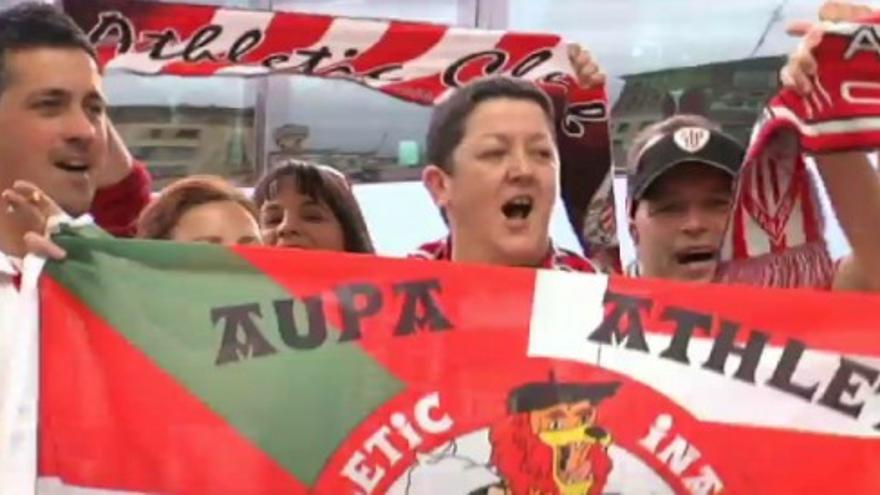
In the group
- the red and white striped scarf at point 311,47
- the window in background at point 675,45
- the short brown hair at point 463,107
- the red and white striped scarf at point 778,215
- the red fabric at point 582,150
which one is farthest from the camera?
the window in background at point 675,45

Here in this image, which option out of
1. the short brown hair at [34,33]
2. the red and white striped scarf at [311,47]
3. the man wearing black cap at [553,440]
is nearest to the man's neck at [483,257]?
the man wearing black cap at [553,440]

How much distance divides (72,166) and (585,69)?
1.13m

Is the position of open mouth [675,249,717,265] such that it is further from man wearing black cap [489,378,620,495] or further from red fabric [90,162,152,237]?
red fabric [90,162,152,237]

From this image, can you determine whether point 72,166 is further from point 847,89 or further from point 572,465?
point 847,89

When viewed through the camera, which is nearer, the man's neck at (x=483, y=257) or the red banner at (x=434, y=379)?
the red banner at (x=434, y=379)

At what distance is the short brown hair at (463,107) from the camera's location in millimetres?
1963

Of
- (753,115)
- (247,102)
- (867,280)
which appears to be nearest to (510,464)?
(867,280)

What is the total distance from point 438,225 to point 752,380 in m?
1.97

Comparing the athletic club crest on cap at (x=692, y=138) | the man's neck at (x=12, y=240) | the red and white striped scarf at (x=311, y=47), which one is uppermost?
the red and white striped scarf at (x=311, y=47)

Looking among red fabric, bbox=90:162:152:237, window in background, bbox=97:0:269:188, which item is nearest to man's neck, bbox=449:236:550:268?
red fabric, bbox=90:162:152:237

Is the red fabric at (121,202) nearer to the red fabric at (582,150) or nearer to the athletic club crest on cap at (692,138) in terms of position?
the red fabric at (582,150)

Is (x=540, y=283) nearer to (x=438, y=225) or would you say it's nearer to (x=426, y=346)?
(x=426, y=346)

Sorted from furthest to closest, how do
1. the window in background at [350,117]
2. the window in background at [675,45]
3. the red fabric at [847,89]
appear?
the window in background at [350,117] < the window in background at [675,45] < the red fabric at [847,89]

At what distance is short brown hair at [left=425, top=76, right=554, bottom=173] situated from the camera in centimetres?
196
